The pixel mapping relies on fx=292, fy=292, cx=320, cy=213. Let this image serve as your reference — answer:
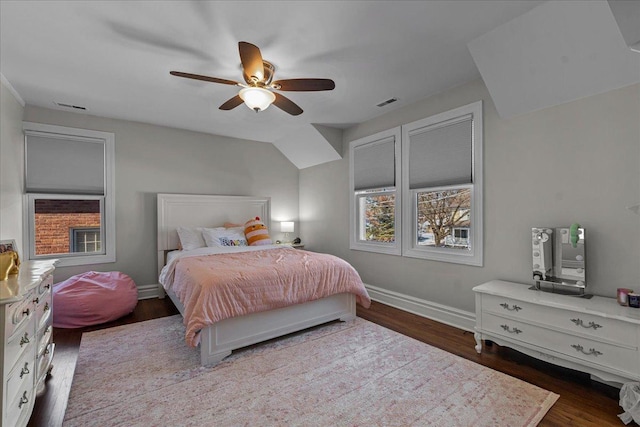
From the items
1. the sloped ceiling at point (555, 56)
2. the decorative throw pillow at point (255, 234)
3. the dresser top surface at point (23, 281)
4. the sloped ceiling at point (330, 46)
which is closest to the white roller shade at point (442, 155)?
the sloped ceiling at point (330, 46)

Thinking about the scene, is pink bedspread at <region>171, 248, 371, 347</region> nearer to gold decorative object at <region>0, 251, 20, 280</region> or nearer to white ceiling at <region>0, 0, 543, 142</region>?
gold decorative object at <region>0, 251, 20, 280</region>

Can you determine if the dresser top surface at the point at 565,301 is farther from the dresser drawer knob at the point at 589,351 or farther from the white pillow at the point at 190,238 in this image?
the white pillow at the point at 190,238

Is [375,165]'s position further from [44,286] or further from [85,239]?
[85,239]

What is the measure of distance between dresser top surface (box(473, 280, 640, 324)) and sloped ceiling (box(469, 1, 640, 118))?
1586 mm

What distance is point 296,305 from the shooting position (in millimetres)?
2914

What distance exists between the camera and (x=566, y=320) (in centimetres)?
210

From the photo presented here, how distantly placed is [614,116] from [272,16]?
8.60ft

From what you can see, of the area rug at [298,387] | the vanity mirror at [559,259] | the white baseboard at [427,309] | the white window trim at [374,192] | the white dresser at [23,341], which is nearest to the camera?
the white dresser at [23,341]

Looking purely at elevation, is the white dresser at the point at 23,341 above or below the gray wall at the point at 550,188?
below

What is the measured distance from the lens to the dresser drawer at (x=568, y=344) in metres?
1.87

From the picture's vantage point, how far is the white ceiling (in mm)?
1965

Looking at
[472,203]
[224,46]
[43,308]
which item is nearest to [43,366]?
[43,308]

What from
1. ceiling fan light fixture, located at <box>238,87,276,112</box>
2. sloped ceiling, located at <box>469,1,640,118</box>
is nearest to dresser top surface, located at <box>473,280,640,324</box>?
sloped ceiling, located at <box>469,1,640,118</box>

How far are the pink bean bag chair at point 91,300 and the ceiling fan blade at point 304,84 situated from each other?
3020mm
